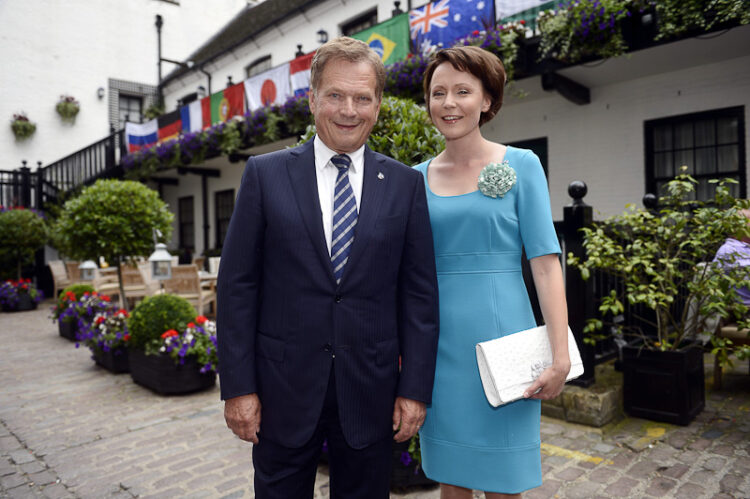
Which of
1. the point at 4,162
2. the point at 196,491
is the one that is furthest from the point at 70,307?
the point at 4,162

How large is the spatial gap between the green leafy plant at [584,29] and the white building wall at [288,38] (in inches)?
245

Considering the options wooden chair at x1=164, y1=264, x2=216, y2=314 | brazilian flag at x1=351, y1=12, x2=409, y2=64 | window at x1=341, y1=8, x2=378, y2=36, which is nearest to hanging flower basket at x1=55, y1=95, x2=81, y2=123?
window at x1=341, y1=8, x2=378, y2=36

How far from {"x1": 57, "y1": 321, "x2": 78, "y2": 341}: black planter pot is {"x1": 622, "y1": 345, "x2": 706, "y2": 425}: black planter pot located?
8398 mm

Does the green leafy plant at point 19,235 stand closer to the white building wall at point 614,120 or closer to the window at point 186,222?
the window at point 186,222

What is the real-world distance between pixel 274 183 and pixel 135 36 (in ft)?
77.2

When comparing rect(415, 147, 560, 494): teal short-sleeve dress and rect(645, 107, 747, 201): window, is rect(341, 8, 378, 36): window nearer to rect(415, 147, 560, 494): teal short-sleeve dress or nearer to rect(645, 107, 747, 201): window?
rect(645, 107, 747, 201): window

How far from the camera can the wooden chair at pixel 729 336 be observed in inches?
180

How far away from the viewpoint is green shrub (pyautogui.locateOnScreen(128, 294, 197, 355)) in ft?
18.3

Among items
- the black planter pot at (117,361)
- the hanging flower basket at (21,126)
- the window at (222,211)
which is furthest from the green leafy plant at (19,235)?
the black planter pot at (117,361)

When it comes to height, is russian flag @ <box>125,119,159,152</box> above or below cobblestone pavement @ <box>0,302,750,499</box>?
above

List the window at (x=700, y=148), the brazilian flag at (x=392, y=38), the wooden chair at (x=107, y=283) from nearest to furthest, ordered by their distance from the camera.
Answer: the window at (x=700, y=148), the brazilian flag at (x=392, y=38), the wooden chair at (x=107, y=283)

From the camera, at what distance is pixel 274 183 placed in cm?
171

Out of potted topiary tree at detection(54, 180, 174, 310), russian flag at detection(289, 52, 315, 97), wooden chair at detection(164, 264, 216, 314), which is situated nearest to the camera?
potted topiary tree at detection(54, 180, 174, 310)

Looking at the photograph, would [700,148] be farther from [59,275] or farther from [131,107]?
[131,107]
